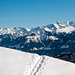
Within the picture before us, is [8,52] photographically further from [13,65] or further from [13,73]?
[13,73]

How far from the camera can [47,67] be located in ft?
52.1

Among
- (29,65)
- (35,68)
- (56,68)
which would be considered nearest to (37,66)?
(35,68)

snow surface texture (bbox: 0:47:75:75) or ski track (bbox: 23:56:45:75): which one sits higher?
snow surface texture (bbox: 0:47:75:75)

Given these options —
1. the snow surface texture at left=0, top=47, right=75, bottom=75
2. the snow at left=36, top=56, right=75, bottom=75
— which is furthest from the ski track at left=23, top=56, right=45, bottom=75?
the snow at left=36, top=56, right=75, bottom=75

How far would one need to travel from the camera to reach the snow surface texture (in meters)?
14.9

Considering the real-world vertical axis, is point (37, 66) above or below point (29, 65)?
below

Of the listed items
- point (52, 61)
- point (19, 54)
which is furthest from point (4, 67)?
point (52, 61)

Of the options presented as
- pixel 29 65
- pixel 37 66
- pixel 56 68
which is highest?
pixel 56 68

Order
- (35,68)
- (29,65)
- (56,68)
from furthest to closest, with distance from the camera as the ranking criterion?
(29,65), (35,68), (56,68)

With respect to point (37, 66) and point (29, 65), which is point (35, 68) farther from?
point (29, 65)

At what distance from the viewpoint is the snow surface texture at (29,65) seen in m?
14.9

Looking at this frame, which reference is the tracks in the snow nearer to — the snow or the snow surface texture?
the snow surface texture

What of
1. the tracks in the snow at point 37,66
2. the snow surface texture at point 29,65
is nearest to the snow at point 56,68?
the snow surface texture at point 29,65

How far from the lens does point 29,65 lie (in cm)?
1645
